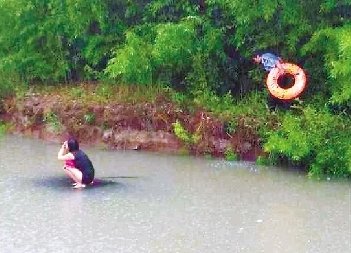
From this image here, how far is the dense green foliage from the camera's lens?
12.0 metres

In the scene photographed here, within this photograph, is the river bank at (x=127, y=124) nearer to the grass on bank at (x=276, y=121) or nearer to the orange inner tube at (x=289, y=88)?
the grass on bank at (x=276, y=121)

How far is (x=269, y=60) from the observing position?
13.3 m

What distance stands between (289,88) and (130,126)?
2801 mm

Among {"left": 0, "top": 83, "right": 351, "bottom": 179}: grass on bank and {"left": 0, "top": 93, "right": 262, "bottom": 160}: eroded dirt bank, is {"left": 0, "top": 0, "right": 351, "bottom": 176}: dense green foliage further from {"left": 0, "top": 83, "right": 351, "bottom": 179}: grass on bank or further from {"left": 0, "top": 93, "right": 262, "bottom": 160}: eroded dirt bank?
{"left": 0, "top": 93, "right": 262, "bottom": 160}: eroded dirt bank

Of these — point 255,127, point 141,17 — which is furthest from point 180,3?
point 255,127

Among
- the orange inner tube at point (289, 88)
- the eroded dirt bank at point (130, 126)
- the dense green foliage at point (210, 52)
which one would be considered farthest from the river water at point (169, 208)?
the orange inner tube at point (289, 88)

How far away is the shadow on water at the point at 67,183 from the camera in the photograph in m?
10.7

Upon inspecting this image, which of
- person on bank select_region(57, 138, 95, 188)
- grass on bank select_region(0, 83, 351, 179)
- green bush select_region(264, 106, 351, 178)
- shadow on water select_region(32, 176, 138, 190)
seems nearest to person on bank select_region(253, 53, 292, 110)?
grass on bank select_region(0, 83, 351, 179)

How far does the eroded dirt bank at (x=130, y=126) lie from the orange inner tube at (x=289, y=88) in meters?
0.84

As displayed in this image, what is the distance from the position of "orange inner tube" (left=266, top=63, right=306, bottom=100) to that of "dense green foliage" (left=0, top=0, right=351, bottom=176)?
0.31 m

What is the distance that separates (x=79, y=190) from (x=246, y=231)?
2719mm

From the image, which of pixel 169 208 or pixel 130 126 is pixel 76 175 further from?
pixel 130 126

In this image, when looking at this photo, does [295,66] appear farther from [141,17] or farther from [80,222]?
[80,222]

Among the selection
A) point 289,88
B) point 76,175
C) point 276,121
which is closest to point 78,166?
point 76,175
